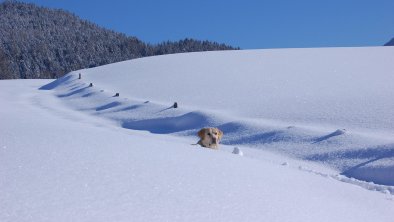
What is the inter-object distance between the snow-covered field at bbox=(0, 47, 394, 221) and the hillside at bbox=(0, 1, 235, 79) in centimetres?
5969

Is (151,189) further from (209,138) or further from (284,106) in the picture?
(284,106)

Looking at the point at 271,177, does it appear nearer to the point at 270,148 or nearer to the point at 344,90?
the point at 270,148

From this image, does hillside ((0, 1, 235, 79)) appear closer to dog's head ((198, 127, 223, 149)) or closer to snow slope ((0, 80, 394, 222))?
dog's head ((198, 127, 223, 149))

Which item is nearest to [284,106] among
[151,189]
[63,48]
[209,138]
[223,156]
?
[209,138]

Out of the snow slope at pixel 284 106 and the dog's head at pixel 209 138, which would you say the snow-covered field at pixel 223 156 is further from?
the dog's head at pixel 209 138

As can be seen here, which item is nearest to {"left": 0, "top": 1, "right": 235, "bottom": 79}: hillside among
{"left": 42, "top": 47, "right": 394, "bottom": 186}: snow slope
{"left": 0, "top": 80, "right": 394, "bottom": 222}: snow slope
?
{"left": 42, "top": 47, "right": 394, "bottom": 186}: snow slope

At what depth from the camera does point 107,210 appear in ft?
7.02

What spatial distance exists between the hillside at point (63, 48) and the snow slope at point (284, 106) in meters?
54.1

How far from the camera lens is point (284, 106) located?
1035cm

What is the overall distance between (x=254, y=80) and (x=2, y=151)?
13.1 m

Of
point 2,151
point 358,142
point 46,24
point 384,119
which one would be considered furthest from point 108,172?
point 46,24

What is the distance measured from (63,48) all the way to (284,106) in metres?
88.4

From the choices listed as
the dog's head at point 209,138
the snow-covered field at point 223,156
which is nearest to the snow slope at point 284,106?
the snow-covered field at point 223,156

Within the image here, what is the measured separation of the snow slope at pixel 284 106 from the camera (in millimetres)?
6621
